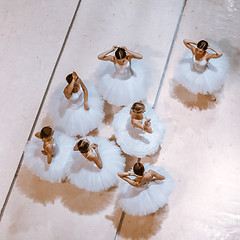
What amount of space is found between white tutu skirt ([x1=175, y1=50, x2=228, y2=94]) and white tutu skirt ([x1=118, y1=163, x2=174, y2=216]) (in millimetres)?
841

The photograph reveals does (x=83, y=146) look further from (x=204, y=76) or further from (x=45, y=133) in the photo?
(x=204, y=76)

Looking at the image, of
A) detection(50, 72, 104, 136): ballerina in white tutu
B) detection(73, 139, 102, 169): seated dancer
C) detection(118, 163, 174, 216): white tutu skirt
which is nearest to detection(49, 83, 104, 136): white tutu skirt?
detection(50, 72, 104, 136): ballerina in white tutu

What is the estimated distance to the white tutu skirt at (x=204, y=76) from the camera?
3.20 metres

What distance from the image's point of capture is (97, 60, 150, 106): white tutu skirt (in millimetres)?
3199

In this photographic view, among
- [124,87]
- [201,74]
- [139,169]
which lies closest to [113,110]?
[124,87]

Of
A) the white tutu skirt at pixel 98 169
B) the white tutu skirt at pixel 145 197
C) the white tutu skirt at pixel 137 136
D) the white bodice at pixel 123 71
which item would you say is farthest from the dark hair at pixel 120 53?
the white tutu skirt at pixel 145 197

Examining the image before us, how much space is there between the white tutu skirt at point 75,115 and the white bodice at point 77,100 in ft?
0.14

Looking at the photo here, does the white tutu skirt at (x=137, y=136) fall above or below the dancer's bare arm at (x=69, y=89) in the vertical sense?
below

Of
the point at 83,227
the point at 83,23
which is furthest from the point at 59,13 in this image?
the point at 83,227

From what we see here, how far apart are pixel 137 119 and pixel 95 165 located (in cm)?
49

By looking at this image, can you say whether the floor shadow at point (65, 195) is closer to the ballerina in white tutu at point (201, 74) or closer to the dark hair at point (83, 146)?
the dark hair at point (83, 146)

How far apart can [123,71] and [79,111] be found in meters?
0.50

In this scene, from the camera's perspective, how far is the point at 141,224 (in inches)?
121

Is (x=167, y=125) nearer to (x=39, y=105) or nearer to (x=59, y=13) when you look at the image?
(x=39, y=105)
